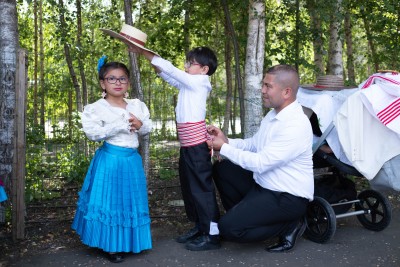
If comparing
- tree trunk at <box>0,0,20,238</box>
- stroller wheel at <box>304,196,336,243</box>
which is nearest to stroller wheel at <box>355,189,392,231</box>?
stroller wheel at <box>304,196,336,243</box>

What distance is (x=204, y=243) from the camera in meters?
4.30

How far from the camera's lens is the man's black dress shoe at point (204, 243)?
14.0 ft

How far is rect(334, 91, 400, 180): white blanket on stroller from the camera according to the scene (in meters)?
4.16

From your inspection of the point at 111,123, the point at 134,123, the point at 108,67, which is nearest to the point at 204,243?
the point at 134,123

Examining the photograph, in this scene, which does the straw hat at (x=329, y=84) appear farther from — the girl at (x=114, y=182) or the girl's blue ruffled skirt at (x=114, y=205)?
the girl's blue ruffled skirt at (x=114, y=205)

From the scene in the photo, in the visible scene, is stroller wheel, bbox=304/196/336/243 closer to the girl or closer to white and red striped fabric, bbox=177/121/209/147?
white and red striped fabric, bbox=177/121/209/147

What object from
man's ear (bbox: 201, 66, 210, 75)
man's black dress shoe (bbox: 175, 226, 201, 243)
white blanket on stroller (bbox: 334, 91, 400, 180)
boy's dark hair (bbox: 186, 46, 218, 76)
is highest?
boy's dark hair (bbox: 186, 46, 218, 76)

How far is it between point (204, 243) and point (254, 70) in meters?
2.36

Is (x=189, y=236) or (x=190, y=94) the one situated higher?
(x=190, y=94)

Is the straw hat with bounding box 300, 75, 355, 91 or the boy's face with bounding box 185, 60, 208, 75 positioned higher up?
the boy's face with bounding box 185, 60, 208, 75

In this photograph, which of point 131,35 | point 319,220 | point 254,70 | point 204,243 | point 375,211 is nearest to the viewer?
point 131,35

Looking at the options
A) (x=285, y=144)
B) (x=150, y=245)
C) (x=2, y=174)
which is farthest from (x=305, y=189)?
(x=2, y=174)

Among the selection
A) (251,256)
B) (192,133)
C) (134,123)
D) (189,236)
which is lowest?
(251,256)

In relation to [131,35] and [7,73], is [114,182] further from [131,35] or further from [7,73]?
[7,73]
